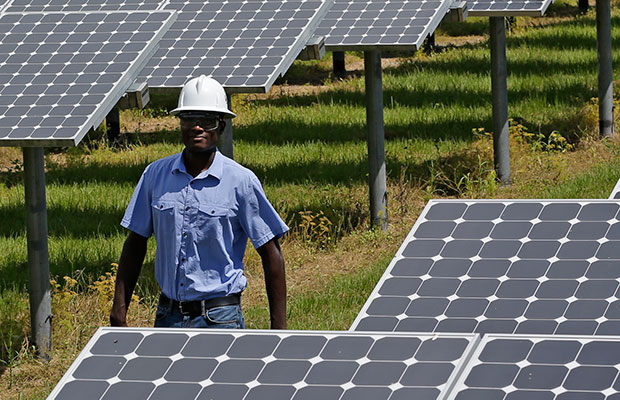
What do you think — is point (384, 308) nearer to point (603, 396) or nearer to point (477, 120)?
point (603, 396)

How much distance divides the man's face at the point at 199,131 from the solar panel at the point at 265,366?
1.89m

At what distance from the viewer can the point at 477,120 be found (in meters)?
18.2

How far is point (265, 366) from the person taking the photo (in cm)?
415

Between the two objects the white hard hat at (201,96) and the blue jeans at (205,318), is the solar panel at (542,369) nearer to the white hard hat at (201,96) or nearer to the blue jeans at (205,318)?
the blue jeans at (205,318)

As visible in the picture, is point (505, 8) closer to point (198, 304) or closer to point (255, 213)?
point (255, 213)

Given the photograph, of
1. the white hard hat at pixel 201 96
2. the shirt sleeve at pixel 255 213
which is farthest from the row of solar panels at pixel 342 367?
the white hard hat at pixel 201 96

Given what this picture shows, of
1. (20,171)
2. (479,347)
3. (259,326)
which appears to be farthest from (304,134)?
(479,347)

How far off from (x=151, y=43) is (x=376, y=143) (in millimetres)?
4401

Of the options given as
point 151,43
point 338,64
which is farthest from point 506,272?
point 338,64

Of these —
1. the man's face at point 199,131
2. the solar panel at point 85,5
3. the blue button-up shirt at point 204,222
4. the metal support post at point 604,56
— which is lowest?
the metal support post at point 604,56

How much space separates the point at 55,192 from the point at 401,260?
9453 millimetres

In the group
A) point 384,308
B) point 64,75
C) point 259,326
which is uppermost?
point 64,75

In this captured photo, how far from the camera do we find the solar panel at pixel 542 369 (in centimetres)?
381

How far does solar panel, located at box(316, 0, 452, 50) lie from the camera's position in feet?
39.2
